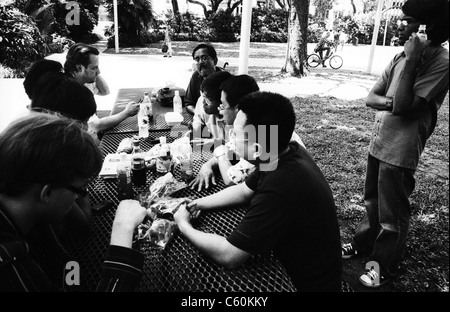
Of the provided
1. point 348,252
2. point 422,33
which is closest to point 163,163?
point 348,252

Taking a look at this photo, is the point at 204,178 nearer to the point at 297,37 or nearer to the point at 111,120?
the point at 111,120

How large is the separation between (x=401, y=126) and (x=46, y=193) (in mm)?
2325

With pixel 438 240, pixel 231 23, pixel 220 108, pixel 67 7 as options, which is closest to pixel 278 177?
pixel 220 108

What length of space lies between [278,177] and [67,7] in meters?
18.4

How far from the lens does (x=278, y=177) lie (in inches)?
62.3

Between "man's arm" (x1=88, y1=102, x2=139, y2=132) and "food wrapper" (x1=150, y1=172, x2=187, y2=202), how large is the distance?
1404mm

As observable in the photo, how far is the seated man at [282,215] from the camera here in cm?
153

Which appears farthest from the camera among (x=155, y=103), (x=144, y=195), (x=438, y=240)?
(x=155, y=103)

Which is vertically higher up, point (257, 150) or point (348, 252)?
point (257, 150)

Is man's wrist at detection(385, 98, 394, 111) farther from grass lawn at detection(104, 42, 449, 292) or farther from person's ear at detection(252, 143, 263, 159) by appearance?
person's ear at detection(252, 143, 263, 159)

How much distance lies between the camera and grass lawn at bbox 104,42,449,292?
6.43ft

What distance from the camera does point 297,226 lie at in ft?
5.20

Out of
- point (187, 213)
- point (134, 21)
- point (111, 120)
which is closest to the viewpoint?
point (187, 213)

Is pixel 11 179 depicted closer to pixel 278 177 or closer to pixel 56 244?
pixel 56 244
